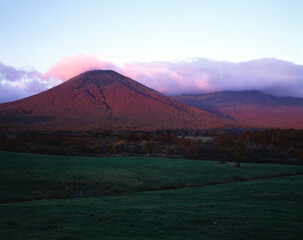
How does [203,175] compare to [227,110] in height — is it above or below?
below

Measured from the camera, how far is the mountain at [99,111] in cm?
9431

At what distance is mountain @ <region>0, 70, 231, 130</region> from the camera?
309 ft

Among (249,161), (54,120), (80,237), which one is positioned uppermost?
(54,120)

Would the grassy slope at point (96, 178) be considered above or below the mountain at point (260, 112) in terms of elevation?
below

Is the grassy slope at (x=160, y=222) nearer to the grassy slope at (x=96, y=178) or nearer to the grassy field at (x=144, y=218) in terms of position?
the grassy field at (x=144, y=218)

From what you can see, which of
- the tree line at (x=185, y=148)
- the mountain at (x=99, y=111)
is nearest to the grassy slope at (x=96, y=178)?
the tree line at (x=185, y=148)

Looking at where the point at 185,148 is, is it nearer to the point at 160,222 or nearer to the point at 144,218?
the point at 144,218

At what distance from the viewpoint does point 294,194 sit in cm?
1489

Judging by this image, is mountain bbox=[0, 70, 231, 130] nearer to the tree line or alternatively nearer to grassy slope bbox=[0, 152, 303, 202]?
the tree line

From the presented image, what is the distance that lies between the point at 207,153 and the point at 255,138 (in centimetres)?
1789

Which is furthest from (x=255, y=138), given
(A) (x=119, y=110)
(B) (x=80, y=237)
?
(A) (x=119, y=110)

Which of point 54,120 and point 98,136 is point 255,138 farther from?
point 54,120

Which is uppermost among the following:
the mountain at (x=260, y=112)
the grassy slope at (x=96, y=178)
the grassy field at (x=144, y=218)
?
the mountain at (x=260, y=112)

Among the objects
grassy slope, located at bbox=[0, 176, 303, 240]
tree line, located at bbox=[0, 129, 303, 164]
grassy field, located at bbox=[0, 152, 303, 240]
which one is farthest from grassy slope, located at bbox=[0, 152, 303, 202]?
tree line, located at bbox=[0, 129, 303, 164]
